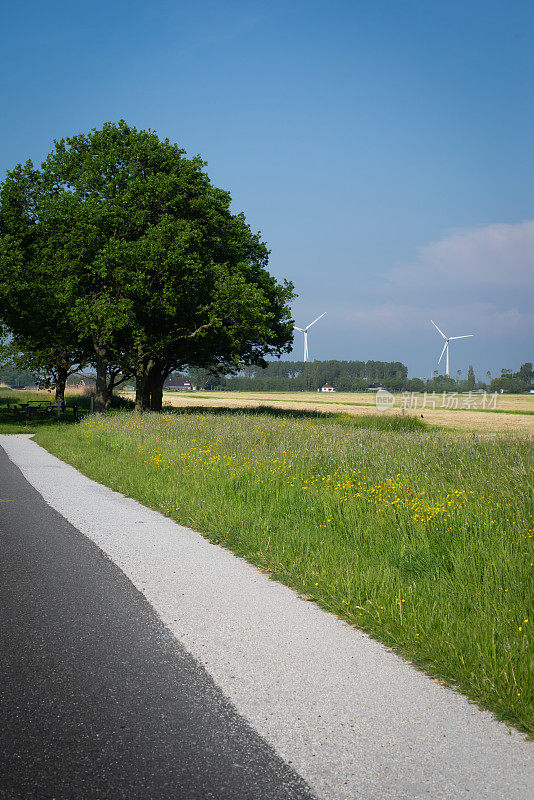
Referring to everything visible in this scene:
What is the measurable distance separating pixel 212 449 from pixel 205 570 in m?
7.88

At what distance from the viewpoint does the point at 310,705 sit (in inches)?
147

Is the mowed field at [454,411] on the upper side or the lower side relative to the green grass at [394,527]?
lower

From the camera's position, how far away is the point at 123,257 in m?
27.9

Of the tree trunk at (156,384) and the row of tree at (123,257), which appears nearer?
the row of tree at (123,257)

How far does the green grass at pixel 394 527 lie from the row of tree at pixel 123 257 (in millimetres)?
15024

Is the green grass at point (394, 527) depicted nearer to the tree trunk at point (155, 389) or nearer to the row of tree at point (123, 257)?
the row of tree at point (123, 257)

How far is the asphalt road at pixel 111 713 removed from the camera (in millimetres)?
2977

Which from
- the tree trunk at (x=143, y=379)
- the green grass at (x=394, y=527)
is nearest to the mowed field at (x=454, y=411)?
the green grass at (x=394, y=527)

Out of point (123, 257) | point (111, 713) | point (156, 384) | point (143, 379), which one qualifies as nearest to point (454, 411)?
point (156, 384)

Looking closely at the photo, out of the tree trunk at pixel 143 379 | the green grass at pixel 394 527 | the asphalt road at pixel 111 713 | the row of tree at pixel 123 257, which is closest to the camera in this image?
the asphalt road at pixel 111 713

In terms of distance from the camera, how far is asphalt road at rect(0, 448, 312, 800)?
2.98 m

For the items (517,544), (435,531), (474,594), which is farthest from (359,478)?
(474,594)

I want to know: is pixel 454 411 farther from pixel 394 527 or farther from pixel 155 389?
pixel 394 527

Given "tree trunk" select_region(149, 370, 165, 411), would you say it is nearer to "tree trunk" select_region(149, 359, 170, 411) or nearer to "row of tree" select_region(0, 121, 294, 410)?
"tree trunk" select_region(149, 359, 170, 411)
